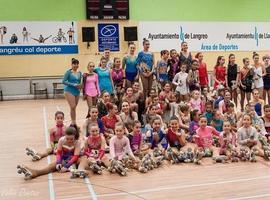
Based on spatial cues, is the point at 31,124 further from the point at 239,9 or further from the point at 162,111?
the point at 239,9

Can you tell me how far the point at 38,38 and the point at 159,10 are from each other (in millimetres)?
4526

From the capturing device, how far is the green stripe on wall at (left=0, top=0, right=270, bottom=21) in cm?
1337

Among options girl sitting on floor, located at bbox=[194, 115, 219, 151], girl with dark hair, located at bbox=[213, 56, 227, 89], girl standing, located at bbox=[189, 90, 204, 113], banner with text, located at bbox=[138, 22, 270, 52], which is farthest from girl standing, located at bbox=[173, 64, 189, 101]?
banner with text, located at bbox=[138, 22, 270, 52]

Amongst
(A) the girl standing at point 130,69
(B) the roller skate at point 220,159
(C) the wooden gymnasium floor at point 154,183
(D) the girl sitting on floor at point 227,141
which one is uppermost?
(A) the girl standing at point 130,69

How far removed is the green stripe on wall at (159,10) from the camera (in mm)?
13367

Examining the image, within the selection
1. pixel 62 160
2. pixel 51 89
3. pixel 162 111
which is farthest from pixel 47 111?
pixel 62 160

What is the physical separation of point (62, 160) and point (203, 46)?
1025cm

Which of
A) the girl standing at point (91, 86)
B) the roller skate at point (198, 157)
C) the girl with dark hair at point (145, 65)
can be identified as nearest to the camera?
the roller skate at point (198, 157)

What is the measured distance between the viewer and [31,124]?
31.4 ft

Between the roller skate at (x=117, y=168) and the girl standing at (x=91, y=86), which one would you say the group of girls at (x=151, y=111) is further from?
the roller skate at (x=117, y=168)

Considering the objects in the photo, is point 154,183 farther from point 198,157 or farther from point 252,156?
point 252,156

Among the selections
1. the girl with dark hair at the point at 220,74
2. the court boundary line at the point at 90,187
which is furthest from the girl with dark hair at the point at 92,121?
the girl with dark hair at the point at 220,74

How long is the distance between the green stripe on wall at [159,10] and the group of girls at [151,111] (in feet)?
17.6

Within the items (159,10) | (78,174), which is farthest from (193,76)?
(159,10)
